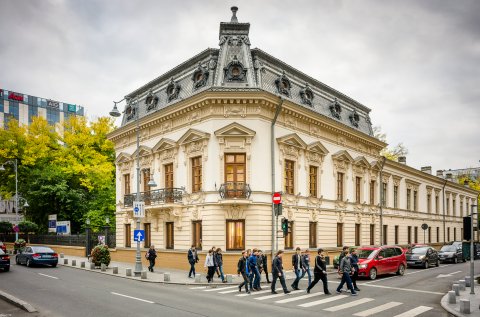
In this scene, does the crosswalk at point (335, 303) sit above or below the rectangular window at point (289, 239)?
below

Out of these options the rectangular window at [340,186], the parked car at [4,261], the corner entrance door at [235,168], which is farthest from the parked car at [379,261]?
the parked car at [4,261]

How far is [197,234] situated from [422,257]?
15.1m

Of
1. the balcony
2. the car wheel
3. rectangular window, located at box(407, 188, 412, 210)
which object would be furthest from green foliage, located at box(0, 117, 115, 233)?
rectangular window, located at box(407, 188, 412, 210)

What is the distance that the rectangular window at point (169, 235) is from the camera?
26625 millimetres

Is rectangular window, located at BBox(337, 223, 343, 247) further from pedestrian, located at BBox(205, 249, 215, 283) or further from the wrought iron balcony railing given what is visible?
pedestrian, located at BBox(205, 249, 215, 283)

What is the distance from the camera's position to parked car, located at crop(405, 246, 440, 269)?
2752cm

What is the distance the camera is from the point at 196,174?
2522 centimetres

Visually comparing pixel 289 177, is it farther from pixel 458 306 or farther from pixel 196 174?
pixel 458 306

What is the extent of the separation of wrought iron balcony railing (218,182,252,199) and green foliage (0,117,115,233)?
21936 millimetres

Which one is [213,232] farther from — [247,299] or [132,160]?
[132,160]

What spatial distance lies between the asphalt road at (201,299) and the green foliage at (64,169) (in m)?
Answer: 21.3

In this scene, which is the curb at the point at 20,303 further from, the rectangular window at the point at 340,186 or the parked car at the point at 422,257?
Answer: the parked car at the point at 422,257

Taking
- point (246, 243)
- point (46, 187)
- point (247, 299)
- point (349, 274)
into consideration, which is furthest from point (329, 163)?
point (46, 187)

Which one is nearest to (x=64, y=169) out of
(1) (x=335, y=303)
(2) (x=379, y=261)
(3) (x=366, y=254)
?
(3) (x=366, y=254)
